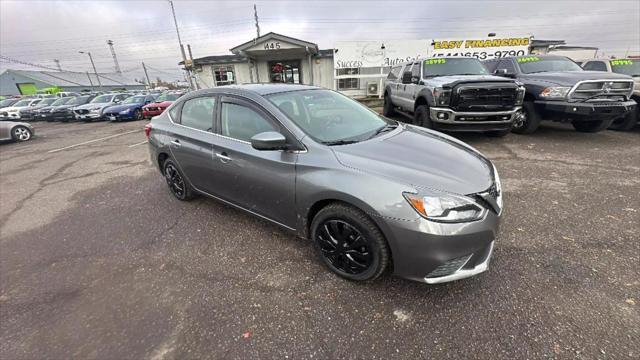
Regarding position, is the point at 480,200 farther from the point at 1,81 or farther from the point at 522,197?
the point at 1,81

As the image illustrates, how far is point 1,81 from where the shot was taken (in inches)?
1982

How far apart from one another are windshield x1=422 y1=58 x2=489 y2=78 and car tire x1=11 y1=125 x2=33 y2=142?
1532 cm

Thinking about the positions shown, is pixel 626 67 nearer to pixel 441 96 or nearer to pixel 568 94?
pixel 568 94

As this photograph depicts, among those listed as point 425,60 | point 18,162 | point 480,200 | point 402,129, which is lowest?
point 18,162

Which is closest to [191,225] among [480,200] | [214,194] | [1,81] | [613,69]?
[214,194]

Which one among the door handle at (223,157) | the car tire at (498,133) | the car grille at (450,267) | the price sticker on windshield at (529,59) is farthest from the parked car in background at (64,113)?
the price sticker on windshield at (529,59)

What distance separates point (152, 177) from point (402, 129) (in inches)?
186

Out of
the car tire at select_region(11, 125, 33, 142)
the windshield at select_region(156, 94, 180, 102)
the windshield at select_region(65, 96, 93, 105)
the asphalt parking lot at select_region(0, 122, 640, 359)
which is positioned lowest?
the car tire at select_region(11, 125, 33, 142)

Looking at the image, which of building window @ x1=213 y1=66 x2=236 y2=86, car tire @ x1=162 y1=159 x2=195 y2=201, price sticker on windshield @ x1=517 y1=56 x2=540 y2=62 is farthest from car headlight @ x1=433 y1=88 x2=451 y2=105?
building window @ x1=213 y1=66 x2=236 y2=86

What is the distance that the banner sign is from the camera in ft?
49.5

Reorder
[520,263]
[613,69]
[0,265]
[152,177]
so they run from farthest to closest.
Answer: [613,69] → [152,177] → [0,265] → [520,263]

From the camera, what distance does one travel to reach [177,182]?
13.1 ft

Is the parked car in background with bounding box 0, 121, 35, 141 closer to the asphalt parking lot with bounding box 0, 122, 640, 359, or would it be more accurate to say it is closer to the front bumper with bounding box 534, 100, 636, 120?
the asphalt parking lot with bounding box 0, 122, 640, 359

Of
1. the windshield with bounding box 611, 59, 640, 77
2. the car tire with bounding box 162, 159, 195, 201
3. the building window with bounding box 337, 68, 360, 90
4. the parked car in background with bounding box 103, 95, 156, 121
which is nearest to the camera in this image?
the car tire with bounding box 162, 159, 195, 201
